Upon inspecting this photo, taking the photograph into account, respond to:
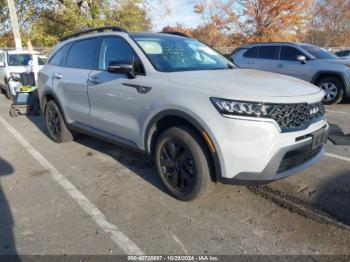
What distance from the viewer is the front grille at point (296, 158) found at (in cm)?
272

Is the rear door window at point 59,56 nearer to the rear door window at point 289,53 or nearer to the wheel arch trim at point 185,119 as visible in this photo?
the wheel arch trim at point 185,119

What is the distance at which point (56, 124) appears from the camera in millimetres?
5375

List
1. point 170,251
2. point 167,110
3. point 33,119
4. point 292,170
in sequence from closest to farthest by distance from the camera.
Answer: point 170,251, point 292,170, point 167,110, point 33,119

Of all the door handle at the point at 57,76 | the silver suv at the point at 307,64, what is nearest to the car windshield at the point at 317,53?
the silver suv at the point at 307,64

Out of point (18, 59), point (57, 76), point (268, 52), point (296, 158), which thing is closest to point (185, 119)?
point (296, 158)

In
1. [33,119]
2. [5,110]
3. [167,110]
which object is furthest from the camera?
[5,110]

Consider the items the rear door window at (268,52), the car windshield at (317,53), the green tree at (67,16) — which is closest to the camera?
the car windshield at (317,53)

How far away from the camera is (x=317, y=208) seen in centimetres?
309

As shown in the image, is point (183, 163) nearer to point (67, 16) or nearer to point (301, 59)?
point (301, 59)

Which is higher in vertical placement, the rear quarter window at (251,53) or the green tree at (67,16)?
the green tree at (67,16)

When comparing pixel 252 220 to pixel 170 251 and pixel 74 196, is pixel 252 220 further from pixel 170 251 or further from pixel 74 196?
pixel 74 196

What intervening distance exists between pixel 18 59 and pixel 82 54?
7977 millimetres

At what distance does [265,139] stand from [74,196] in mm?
2227

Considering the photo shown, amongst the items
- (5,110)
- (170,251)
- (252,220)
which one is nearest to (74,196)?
(170,251)
